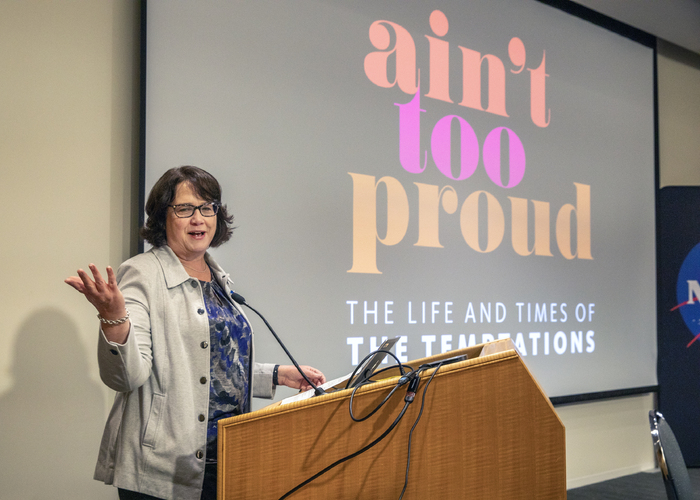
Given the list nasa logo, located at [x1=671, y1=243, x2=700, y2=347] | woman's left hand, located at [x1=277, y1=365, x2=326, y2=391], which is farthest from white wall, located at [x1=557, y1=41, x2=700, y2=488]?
woman's left hand, located at [x1=277, y1=365, x2=326, y2=391]

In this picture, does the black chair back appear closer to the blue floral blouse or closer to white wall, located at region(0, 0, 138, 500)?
the blue floral blouse

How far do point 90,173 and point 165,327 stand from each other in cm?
114

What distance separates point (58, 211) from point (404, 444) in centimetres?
172

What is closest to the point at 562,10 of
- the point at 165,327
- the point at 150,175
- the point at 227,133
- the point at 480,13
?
the point at 480,13

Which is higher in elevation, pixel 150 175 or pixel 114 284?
pixel 150 175

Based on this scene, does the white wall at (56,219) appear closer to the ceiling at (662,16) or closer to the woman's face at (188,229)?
the woman's face at (188,229)

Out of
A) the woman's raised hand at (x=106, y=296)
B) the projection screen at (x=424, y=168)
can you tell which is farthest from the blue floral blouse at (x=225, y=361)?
the projection screen at (x=424, y=168)

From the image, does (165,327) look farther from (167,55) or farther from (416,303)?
(416,303)

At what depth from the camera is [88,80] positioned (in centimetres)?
228

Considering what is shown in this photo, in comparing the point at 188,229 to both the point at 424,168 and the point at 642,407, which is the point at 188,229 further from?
the point at 642,407

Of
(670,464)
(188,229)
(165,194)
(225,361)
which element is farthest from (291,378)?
(670,464)

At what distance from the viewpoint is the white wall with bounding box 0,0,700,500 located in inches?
82.8

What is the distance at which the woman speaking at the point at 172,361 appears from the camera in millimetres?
1317

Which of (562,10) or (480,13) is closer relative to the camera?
(480,13)
